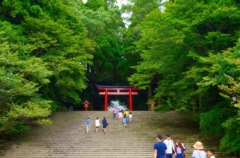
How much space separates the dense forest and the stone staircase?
3.52 ft

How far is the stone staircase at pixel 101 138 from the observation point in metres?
15.7

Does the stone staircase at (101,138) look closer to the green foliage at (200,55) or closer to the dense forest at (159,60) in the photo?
the dense forest at (159,60)

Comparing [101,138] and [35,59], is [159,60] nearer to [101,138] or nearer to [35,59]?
[101,138]

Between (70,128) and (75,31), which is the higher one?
(75,31)

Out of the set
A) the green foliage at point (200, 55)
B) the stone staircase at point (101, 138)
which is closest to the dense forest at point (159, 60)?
the green foliage at point (200, 55)

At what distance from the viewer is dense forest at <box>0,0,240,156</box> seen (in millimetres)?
13984

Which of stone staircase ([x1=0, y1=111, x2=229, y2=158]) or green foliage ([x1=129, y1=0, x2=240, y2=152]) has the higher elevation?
green foliage ([x1=129, y1=0, x2=240, y2=152])

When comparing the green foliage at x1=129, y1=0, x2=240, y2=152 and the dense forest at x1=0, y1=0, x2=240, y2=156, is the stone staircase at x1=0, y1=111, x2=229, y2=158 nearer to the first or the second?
the dense forest at x1=0, y1=0, x2=240, y2=156

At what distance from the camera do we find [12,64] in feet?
48.5

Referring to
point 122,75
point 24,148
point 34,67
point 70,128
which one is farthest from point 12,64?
point 122,75

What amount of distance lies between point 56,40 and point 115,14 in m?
16.7

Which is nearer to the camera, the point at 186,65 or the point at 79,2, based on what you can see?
the point at 186,65

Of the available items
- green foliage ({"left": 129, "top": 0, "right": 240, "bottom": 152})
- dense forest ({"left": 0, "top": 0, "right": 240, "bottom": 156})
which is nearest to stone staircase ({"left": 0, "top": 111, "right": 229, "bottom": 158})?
A: dense forest ({"left": 0, "top": 0, "right": 240, "bottom": 156})

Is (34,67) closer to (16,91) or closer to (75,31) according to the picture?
(16,91)
